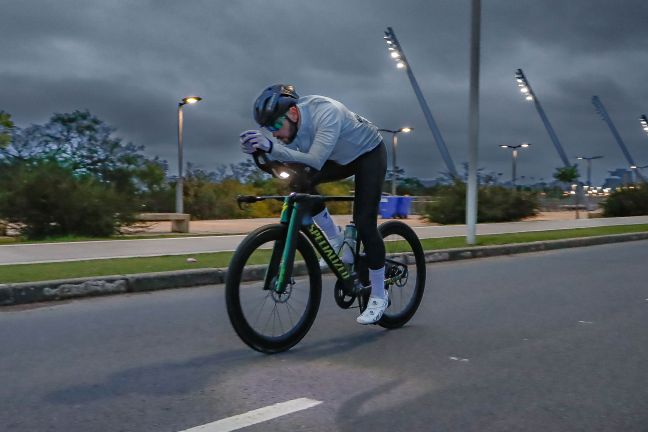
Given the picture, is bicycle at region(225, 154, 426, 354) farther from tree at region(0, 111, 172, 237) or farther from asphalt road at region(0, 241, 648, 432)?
tree at region(0, 111, 172, 237)

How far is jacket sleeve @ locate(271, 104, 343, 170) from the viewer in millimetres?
4383

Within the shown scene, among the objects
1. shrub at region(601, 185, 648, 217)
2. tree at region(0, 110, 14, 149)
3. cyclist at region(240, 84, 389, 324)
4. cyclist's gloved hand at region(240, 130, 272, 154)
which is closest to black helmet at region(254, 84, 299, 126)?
cyclist at region(240, 84, 389, 324)

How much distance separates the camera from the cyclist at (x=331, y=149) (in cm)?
442

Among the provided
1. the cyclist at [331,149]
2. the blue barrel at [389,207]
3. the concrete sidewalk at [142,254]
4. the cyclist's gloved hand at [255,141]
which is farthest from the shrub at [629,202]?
the cyclist's gloved hand at [255,141]

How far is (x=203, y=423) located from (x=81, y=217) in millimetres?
13048

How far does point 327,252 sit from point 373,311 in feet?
1.92

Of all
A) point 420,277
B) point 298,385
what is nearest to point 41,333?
point 298,385

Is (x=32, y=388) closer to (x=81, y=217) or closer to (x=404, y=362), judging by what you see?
(x=404, y=362)

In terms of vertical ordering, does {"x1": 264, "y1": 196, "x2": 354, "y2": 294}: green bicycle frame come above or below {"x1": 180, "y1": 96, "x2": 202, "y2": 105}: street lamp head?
below

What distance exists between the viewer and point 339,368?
436cm

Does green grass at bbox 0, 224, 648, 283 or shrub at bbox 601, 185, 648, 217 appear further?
shrub at bbox 601, 185, 648, 217

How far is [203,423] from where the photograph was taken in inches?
130

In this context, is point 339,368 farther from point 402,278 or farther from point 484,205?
point 484,205

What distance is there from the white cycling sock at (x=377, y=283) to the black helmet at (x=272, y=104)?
141 centimetres
